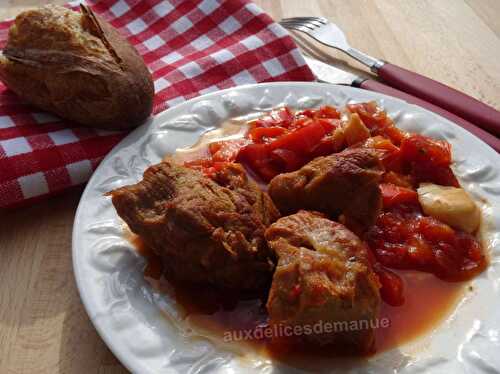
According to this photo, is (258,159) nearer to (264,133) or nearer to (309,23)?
(264,133)

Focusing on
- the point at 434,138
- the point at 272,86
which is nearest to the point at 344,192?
the point at 434,138

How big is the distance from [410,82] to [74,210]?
7.71 feet

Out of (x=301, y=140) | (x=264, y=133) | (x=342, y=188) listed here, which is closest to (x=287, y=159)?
(x=301, y=140)

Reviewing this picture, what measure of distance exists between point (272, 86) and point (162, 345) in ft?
6.44

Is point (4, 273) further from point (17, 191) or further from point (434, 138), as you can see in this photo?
point (434, 138)

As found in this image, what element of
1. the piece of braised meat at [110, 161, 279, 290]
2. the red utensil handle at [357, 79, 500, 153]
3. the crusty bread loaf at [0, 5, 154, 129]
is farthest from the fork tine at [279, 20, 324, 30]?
the piece of braised meat at [110, 161, 279, 290]

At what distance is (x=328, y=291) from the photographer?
1.91 metres

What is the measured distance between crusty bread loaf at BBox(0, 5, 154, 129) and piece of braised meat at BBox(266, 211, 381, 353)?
1462 mm

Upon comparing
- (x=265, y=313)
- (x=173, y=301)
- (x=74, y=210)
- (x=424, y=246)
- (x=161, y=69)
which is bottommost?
(x=74, y=210)

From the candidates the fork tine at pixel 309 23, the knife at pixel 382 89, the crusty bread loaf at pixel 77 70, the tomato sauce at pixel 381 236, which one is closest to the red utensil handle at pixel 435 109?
the knife at pixel 382 89

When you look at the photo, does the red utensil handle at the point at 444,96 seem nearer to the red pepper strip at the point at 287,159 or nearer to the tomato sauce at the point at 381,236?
the tomato sauce at the point at 381,236

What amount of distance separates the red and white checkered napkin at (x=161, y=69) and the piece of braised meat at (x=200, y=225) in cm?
78

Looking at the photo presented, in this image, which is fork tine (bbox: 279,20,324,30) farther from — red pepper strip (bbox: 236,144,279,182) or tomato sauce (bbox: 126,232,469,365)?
tomato sauce (bbox: 126,232,469,365)

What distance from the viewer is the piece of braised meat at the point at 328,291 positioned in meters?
1.92
